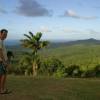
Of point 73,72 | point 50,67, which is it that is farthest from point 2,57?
point 50,67

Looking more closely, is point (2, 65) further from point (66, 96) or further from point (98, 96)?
point (98, 96)

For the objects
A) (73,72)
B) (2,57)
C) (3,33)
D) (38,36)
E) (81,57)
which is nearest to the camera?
(2,57)

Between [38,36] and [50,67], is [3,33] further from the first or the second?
[50,67]

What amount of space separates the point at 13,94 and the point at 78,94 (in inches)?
92.6

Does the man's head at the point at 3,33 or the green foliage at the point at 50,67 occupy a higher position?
the man's head at the point at 3,33

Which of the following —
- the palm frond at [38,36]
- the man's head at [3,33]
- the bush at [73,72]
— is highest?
the palm frond at [38,36]

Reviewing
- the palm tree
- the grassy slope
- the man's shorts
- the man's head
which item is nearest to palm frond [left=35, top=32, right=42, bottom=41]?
the palm tree

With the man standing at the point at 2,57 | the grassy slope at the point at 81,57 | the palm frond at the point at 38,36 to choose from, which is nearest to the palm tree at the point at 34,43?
the palm frond at the point at 38,36

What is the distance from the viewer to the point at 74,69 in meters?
51.9

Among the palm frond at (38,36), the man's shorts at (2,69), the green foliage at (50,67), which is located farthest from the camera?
the palm frond at (38,36)

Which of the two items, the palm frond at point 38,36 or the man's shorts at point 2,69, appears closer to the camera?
the man's shorts at point 2,69

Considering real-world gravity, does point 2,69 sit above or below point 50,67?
above

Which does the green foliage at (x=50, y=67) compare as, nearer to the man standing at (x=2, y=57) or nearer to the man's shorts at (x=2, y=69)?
the man standing at (x=2, y=57)

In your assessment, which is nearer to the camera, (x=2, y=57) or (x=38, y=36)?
(x=2, y=57)
